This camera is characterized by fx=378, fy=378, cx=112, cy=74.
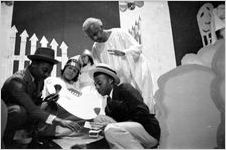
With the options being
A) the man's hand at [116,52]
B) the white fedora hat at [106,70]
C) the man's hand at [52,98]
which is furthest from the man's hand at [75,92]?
the man's hand at [116,52]

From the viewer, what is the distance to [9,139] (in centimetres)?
489

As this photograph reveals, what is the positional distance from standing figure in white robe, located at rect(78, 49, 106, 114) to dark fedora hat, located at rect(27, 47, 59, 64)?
0.40m

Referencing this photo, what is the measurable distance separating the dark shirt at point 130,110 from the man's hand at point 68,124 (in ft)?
1.48

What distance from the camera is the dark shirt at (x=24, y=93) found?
498 cm

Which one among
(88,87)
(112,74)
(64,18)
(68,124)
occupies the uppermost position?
(64,18)

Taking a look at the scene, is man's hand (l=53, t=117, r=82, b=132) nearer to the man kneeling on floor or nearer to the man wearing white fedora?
the man wearing white fedora

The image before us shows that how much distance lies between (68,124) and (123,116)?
2.44 ft

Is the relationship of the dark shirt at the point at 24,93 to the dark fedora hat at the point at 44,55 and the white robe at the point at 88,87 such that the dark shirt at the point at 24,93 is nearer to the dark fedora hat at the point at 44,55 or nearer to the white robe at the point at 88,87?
the dark fedora hat at the point at 44,55

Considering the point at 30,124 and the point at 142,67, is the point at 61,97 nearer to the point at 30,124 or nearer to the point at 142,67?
the point at 30,124

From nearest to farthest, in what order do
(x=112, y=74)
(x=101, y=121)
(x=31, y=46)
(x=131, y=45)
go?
1. (x=101, y=121)
2. (x=112, y=74)
3. (x=31, y=46)
4. (x=131, y=45)

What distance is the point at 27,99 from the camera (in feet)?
16.4

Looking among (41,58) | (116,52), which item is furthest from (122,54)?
(41,58)

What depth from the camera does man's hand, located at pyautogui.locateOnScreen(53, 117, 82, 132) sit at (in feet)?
16.4

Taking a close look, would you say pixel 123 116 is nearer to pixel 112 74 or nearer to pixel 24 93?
pixel 112 74
